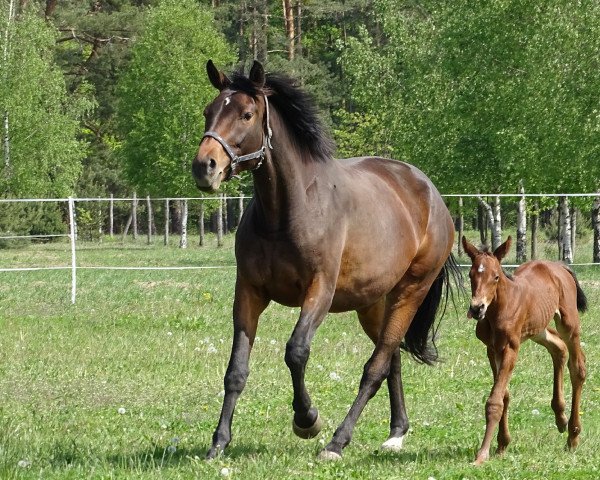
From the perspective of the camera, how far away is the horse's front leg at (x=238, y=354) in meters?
6.53

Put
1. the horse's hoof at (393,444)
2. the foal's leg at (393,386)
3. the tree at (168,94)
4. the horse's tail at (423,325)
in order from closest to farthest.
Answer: the horse's hoof at (393,444), the foal's leg at (393,386), the horse's tail at (423,325), the tree at (168,94)

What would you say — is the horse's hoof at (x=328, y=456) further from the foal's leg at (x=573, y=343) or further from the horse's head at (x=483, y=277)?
the foal's leg at (x=573, y=343)

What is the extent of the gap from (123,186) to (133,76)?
14.3 metres

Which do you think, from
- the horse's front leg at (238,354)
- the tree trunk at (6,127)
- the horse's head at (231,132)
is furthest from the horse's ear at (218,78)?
the tree trunk at (6,127)

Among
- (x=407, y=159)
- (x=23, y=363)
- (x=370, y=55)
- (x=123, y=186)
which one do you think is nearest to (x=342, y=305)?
(x=23, y=363)

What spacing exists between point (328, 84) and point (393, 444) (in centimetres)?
5466

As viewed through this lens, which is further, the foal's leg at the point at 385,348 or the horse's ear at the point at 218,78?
the foal's leg at the point at 385,348

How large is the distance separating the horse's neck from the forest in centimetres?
2159

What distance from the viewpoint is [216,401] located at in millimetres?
9375

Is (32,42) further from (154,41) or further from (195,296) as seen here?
(195,296)

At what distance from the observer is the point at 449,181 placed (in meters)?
36.5

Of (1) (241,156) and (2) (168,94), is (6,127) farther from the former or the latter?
(1) (241,156)

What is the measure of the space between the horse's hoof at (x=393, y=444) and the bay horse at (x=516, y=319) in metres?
0.67

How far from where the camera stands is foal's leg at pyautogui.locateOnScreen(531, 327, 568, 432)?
7801 millimetres
